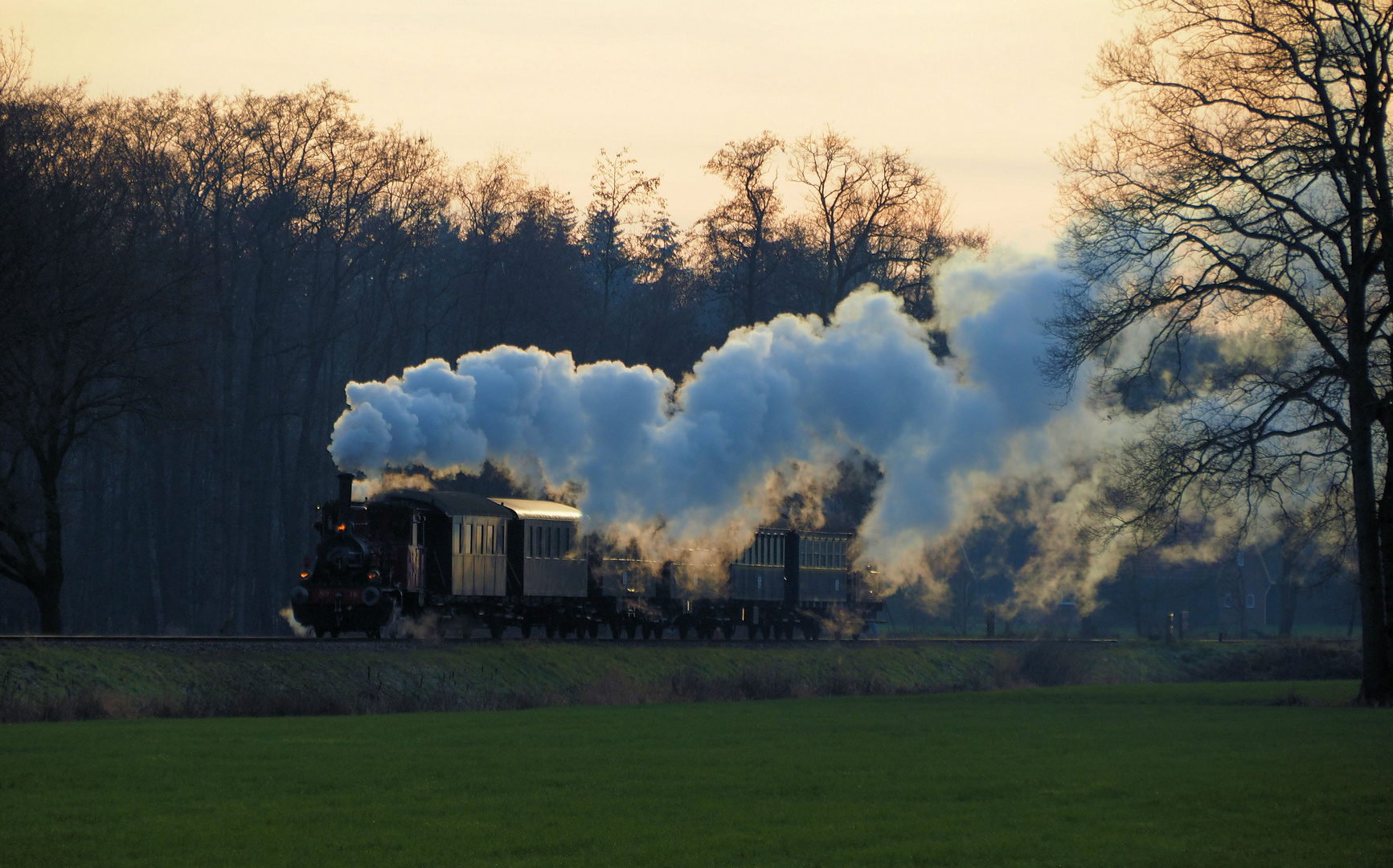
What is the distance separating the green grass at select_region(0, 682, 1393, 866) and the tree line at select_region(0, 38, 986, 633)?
58.6 feet

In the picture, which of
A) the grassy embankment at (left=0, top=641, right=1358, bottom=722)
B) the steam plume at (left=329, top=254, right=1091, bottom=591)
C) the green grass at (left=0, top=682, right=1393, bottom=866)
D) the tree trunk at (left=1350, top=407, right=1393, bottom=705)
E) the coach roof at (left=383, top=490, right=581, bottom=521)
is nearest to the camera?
the green grass at (left=0, top=682, right=1393, bottom=866)

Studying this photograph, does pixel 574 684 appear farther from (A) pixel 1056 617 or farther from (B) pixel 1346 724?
(A) pixel 1056 617

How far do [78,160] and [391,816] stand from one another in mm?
34286

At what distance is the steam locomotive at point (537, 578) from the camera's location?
117 ft

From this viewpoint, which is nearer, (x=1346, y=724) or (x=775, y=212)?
(x=1346, y=724)

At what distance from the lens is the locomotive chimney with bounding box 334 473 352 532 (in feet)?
115

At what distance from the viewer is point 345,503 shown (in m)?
35.2

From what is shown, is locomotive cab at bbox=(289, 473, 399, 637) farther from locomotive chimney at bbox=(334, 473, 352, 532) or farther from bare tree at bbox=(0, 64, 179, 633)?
bare tree at bbox=(0, 64, 179, 633)

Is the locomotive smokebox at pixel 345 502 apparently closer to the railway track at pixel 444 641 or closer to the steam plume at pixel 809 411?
the railway track at pixel 444 641

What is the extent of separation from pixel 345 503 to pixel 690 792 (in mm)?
19845

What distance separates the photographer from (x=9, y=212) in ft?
121

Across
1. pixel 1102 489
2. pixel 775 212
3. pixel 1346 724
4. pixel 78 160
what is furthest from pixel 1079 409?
pixel 78 160

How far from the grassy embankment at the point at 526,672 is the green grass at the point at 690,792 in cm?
260

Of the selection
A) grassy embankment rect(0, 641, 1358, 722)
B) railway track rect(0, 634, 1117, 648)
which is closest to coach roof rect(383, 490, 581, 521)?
railway track rect(0, 634, 1117, 648)
